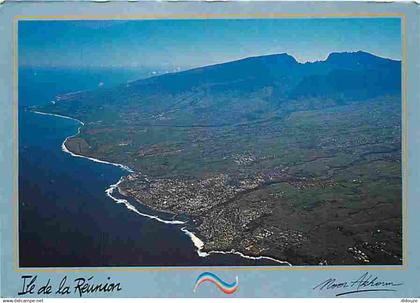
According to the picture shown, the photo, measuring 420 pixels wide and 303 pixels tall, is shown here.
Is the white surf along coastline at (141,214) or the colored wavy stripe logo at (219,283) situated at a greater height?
the white surf along coastline at (141,214)

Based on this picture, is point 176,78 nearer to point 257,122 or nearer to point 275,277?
point 257,122

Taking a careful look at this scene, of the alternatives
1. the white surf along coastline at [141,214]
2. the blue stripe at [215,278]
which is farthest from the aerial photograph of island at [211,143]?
the blue stripe at [215,278]
